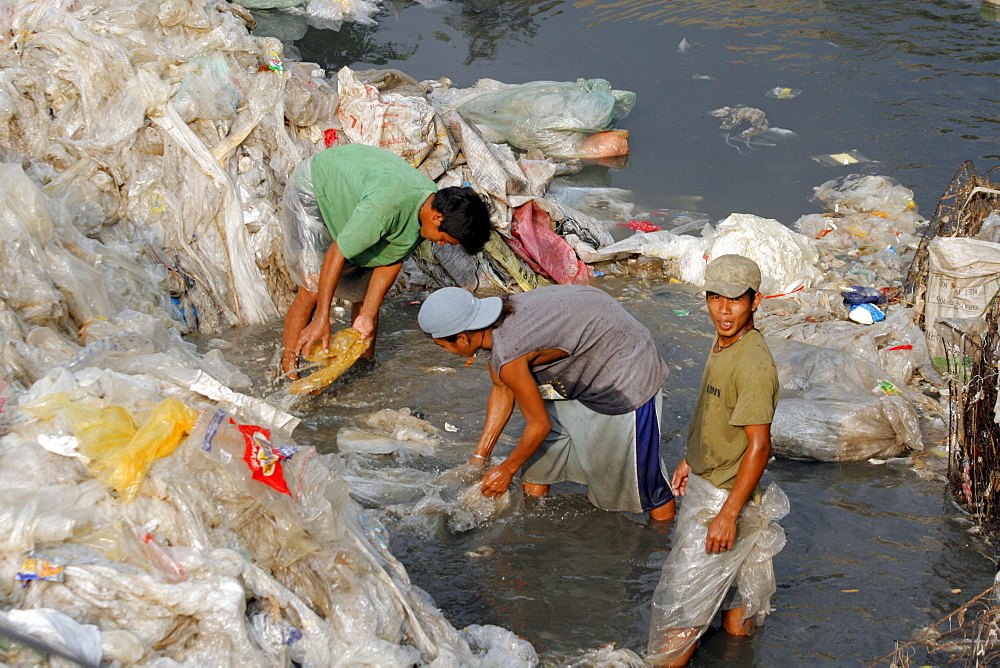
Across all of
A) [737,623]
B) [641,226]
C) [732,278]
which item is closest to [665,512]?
[737,623]

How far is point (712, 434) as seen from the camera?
2.70m

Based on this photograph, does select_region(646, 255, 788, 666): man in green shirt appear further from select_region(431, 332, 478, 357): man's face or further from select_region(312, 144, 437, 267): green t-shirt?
select_region(312, 144, 437, 267): green t-shirt

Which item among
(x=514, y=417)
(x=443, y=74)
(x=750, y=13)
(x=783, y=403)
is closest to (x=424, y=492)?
(x=514, y=417)

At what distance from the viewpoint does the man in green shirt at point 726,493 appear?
98.8 inches

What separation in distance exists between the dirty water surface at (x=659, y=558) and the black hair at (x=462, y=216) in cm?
106

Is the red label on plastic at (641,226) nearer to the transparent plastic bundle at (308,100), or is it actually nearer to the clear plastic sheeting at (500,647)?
the transparent plastic bundle at (308,100)

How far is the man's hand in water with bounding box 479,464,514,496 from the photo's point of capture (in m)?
3.40

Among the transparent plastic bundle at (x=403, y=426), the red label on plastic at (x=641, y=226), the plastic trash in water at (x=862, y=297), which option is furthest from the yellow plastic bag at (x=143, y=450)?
the red label on plastic at (x=641, y=226)

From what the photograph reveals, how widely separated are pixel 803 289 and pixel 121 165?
4.49 metres

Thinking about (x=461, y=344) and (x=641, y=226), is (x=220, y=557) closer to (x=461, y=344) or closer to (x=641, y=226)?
(x=461, y=344)

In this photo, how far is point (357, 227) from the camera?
3980 millimetres

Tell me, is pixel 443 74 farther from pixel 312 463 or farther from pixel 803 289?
pixel 312 463

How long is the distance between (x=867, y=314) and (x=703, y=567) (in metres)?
3.26

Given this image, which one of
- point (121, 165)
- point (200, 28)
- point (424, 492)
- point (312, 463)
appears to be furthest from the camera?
point (200, 28)
